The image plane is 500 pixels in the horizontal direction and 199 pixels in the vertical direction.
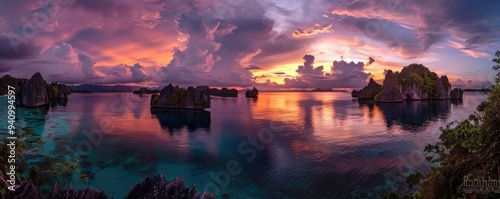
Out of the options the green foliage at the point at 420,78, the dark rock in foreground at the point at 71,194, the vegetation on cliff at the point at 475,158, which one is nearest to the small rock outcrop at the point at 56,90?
the dark rock in foreground at the point at 71,194

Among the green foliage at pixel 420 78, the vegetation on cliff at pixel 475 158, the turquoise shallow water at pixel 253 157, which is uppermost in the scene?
the green foliage at pixel 420 78

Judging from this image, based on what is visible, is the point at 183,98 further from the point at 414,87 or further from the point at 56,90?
the point at 414,87

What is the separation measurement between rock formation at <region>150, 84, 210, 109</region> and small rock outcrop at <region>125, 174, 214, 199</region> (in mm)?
98394

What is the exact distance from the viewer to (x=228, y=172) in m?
34.2

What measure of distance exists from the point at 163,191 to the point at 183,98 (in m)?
103

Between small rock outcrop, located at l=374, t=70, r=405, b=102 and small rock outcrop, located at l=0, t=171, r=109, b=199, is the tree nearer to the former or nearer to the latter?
small rock outcrop, located at l=0, t=171, r=109, b=199

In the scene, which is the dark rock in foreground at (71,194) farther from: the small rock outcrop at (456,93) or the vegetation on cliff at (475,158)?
the small rock outcrop at (456,93)

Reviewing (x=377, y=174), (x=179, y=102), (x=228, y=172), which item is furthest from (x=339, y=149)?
(x=179, y=102)

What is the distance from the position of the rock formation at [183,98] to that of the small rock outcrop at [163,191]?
3874 inches

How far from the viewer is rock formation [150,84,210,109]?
383 ft

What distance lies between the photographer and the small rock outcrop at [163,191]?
1809cm

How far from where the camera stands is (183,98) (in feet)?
387

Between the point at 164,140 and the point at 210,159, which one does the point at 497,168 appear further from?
the point at 164,140

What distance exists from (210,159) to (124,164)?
1213 centimetres
